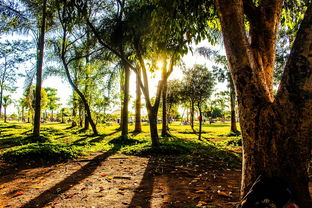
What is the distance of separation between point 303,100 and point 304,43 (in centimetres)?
57

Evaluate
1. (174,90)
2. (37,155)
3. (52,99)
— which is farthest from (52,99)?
(37,155)

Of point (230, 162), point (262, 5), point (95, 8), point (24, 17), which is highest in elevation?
point (95, 8)

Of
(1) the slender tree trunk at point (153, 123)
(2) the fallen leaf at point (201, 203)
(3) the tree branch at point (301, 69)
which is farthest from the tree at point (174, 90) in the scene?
(3) the tree branch at point (301, 69)

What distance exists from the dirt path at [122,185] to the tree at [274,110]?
1.13 m

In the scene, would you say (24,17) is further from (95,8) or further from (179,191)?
(179,191)

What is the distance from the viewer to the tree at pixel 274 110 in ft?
5.91

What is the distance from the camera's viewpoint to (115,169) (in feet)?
16.2

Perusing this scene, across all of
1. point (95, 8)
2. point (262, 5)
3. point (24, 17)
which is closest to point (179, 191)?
point (262, 5)

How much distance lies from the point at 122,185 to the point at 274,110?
124 inches

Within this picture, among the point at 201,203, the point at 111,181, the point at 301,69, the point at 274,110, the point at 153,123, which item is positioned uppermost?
the point at 301,69

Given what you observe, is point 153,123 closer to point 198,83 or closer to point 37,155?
point 37,155

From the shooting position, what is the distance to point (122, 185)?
374cm

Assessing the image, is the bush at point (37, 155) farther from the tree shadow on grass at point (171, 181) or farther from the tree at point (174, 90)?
the tree at point (174, 90)

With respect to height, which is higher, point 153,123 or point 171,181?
point 153,123
